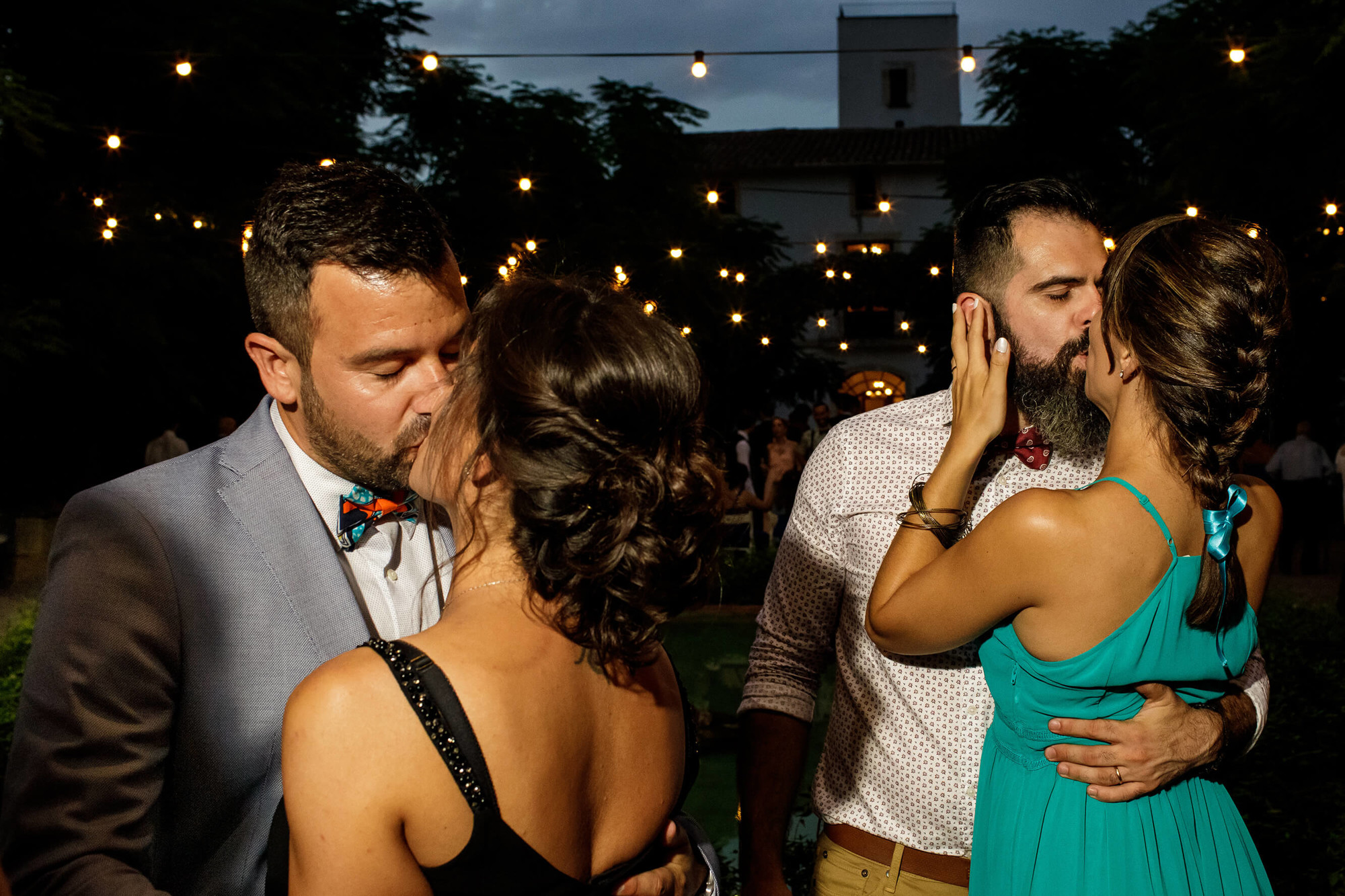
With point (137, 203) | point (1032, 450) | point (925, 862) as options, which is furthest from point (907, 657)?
point (137, 203)

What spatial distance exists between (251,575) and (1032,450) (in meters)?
1.62

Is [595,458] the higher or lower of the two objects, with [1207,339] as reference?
lower

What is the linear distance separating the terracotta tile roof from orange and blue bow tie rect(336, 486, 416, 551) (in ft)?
112

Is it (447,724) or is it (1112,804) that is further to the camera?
(1112,804)

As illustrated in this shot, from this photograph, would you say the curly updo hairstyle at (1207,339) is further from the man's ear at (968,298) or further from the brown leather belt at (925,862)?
the brown leather belt at (925,862)

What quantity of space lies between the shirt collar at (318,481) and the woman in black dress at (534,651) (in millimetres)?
586

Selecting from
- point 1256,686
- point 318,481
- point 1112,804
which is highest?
point 318,481

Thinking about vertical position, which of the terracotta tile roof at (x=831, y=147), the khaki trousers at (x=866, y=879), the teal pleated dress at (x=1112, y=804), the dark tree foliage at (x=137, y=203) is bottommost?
the khaki trousers at (x=866, y=879)

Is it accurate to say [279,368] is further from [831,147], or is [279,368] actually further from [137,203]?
[831,147]

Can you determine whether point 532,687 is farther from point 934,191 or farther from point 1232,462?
point 934,191

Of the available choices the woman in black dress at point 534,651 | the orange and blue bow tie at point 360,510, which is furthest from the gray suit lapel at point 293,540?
the woman in black dress at point 534,651

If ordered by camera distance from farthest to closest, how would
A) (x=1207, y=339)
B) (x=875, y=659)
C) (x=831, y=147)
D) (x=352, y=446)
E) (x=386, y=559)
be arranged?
(x=831, y=147)
(x=875, y=659)
(x=386, y=559)
(x=352, y=446)
(x=1207, y=339)

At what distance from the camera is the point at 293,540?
176 cm

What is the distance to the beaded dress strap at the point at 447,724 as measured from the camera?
117cm
